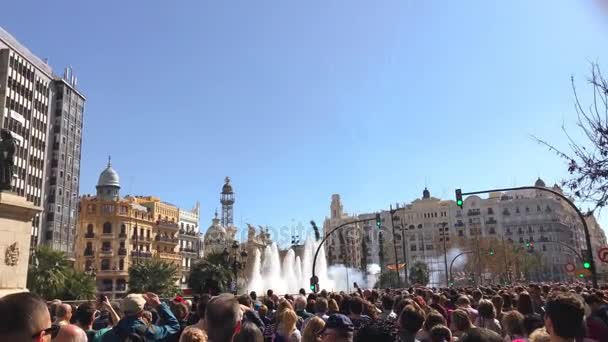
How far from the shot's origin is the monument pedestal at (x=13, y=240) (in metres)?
14.4

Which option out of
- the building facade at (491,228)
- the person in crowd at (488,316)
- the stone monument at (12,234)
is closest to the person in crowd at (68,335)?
the person in crowd at (488,316)

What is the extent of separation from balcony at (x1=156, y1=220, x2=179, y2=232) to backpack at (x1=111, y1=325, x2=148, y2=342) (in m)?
85.5

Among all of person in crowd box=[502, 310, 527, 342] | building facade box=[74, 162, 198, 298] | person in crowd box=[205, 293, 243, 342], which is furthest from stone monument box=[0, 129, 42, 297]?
building facade box=[74, 162, 198, 298]

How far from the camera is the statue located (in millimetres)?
15617

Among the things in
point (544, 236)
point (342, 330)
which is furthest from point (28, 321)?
point (544, 236)

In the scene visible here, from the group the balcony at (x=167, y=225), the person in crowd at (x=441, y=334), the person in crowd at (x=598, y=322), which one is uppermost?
the balcony at (x=167, y=225)

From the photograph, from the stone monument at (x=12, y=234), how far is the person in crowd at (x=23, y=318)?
13.3m

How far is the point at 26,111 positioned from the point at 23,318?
242 feet

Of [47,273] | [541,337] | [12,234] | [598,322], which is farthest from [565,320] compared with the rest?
[47,273]

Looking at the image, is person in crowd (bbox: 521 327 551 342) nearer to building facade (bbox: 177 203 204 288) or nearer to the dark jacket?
the dark jacket

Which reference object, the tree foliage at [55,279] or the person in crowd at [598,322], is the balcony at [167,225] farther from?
the person in crowd at [598,322]

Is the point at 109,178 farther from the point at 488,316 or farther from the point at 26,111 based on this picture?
the point at 488,316

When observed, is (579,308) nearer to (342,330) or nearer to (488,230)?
(342,330)

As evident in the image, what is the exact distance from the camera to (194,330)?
407 centimetres
